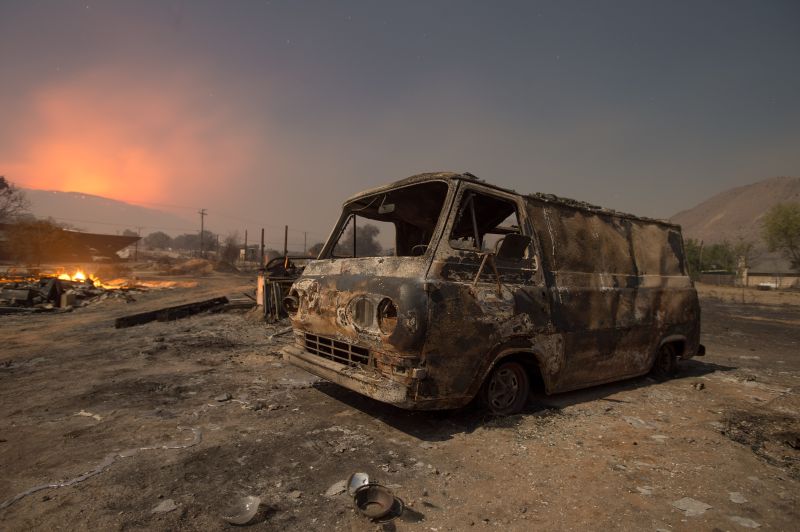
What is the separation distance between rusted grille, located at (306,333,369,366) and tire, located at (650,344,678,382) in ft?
15.1

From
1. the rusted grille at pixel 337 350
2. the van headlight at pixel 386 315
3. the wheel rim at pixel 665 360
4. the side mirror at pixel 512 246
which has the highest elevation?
the side mirror at pixel 512 246

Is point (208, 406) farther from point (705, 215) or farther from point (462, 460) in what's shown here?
point (705, 215)

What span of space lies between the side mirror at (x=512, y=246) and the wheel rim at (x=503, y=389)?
108 centimetres

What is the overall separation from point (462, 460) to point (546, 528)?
82cm

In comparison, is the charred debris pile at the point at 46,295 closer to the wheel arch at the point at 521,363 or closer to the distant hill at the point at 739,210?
the wheel arch at the point at 521,363

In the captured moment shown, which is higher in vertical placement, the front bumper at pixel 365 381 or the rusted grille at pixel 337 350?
the rusted grille at pixel 337 350

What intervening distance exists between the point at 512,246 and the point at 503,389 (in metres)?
1.36

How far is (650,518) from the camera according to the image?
2309mm

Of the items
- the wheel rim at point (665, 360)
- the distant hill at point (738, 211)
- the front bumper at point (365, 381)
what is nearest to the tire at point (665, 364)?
the wheel rim at point (665, 360)

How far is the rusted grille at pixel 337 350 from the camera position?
3418mm

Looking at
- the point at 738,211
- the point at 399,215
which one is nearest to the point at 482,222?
the point at 399,215

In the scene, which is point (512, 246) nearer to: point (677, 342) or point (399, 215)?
point (399, 215)

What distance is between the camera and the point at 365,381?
315cm

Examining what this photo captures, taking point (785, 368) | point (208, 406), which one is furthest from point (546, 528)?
point (785, 368)
